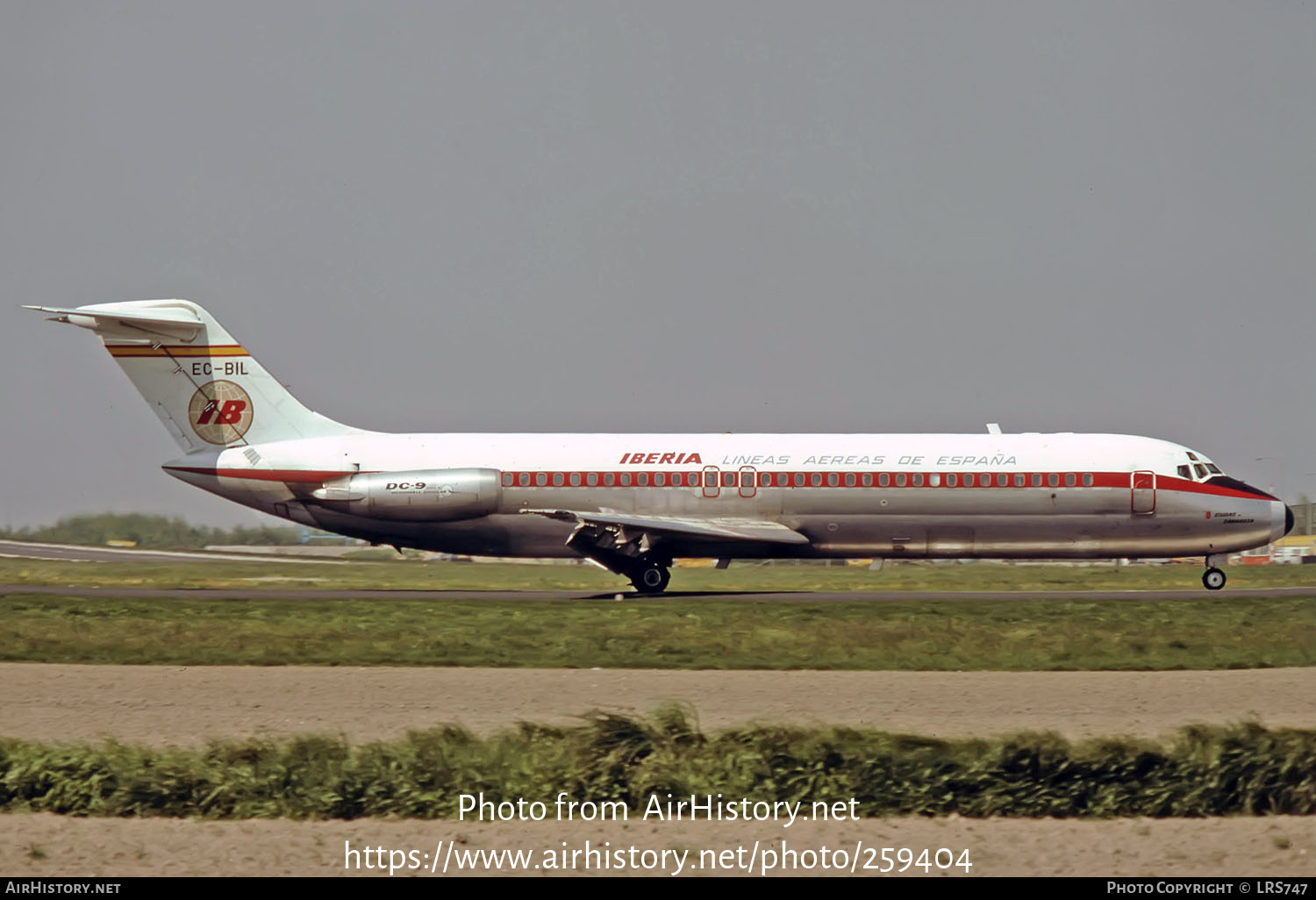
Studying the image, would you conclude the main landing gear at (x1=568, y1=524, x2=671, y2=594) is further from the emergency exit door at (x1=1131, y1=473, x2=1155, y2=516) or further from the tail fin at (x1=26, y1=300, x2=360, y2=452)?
the emergency exit door at (x1=1131, y1=473, x2=1155, y2=516)

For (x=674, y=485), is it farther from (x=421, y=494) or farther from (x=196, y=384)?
(x=196, y=384)

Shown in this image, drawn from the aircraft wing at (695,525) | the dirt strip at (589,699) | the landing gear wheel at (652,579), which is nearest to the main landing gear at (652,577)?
the landing gear wheel at (652,579)

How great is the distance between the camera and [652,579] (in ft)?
129

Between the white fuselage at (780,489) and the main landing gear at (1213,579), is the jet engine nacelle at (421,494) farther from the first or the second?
the main landing gear at (1213,579)

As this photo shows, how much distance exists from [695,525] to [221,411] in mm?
12765

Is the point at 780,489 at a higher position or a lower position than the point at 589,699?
higher

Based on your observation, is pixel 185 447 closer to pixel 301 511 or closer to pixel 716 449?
pixel 301 511

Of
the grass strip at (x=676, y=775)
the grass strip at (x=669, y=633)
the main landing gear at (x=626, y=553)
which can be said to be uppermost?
the main landing gear at (x=626, y=553)

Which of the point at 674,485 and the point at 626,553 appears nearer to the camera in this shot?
the point at 626,553

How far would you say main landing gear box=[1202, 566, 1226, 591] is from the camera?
4025 centimetres

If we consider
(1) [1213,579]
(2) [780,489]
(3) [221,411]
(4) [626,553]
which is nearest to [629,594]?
(4) [626,553]

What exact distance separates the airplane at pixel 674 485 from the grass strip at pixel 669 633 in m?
5.26

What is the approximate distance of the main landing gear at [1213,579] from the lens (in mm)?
40250

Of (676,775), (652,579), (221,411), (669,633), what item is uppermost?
(221,411)
